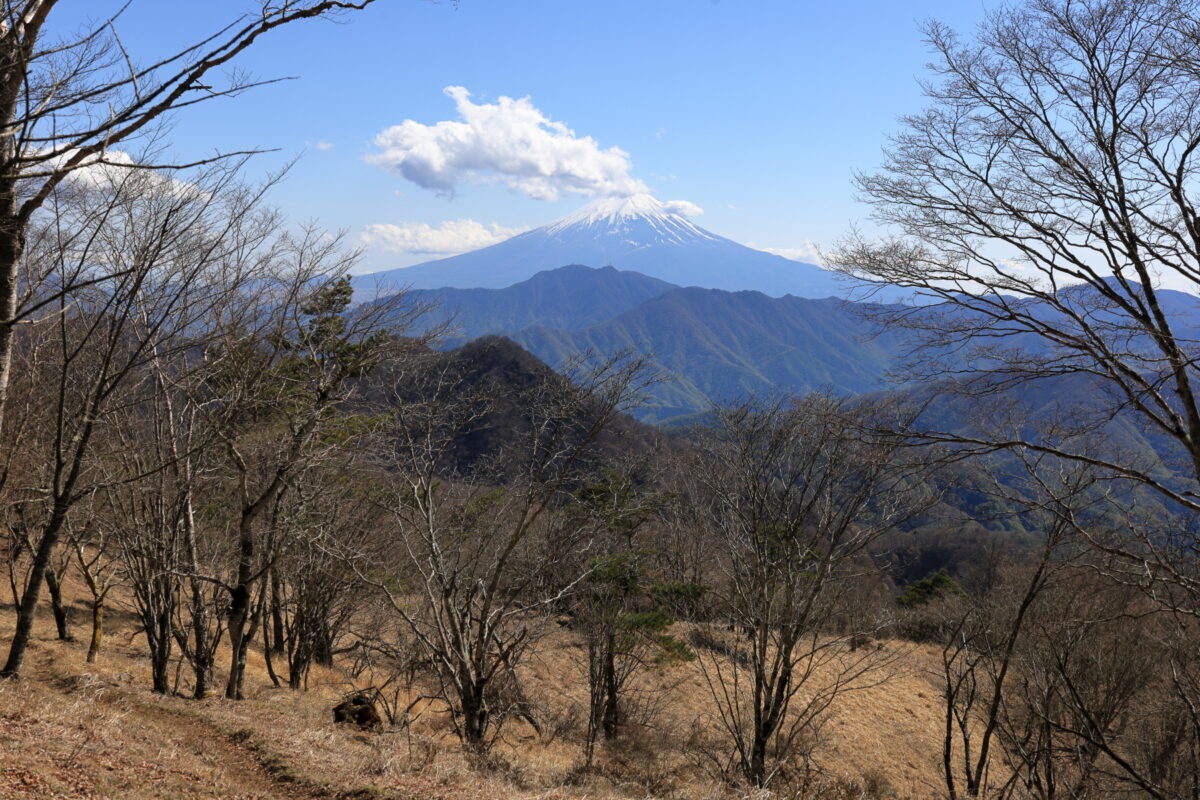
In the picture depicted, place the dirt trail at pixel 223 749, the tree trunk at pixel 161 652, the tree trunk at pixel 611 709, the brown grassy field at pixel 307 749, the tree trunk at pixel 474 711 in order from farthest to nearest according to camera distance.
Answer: the tree trunk at pixel 611 709, the tree trunk at pixel 161 652, the tree trunk at pixel 474 711, the dirt trail at pixel 223 749, the brown grassy field at pixel 307 749

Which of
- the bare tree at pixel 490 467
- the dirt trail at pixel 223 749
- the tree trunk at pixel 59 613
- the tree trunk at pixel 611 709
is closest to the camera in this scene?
the dirt trail at pixel 223 749

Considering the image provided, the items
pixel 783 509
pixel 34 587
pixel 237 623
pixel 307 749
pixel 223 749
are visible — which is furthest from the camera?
pixel 783 509

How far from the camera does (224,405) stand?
901 cm

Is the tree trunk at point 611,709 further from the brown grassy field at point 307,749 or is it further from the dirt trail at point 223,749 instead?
the dirt trail at point 223,749

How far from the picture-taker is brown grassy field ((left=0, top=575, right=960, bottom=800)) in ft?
18.0

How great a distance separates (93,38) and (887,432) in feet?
19.7

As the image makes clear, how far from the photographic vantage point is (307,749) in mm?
7176

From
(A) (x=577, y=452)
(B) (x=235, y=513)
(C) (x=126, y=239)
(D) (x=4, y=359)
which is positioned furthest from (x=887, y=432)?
(B) (x=235, y=513)

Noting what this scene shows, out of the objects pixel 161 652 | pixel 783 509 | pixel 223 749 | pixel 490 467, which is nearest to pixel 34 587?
pixel 223 749

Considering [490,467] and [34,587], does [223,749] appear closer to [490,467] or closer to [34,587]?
[34,587]

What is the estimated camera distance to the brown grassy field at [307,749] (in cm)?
548

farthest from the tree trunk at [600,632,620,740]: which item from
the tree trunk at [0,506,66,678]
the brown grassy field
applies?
the tree trunk at [0,506,66,678]

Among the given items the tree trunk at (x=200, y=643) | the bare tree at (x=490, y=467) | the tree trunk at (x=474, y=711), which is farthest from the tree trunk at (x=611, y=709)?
the tree trunk at (x=200, y=643)

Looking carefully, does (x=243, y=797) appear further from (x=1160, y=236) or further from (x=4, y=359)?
(x=1160, y=236)
